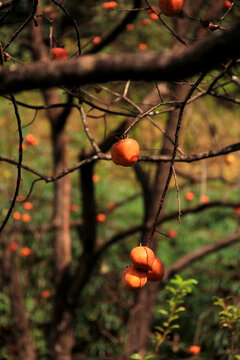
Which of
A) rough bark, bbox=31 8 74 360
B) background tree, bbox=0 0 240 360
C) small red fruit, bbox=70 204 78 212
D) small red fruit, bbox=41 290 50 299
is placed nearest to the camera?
background tree, bbox=0 0 240 360

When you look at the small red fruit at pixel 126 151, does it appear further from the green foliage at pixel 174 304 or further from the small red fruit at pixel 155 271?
the green foliage at pixel 174 304

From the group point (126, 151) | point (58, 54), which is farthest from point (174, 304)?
point (58, 54)

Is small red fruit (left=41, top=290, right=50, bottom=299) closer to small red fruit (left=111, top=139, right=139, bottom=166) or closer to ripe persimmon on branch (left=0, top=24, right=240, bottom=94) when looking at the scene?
small red fruit (left=111, top=139, right=139, bottom=166)

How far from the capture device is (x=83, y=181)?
2.40m

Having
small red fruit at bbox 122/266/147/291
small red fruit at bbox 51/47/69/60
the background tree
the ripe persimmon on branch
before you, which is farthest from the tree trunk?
the ripe persimmon on branch

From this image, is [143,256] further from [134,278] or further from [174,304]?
[174,304]

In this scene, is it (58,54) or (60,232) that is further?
(60,232)

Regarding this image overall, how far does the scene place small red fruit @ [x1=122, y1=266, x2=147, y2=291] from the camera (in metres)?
1.15

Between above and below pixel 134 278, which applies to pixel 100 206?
above

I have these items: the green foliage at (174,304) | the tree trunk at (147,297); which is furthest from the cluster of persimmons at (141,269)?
the tree trunk at (147,297)

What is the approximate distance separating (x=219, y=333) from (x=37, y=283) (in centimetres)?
173

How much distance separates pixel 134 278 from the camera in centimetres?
116

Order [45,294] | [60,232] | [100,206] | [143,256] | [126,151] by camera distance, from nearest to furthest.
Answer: [143,256]
[126,151]
[60,232]
[45,294]
[100,206]

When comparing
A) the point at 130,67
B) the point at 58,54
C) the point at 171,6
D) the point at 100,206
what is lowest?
the point at 130,67
